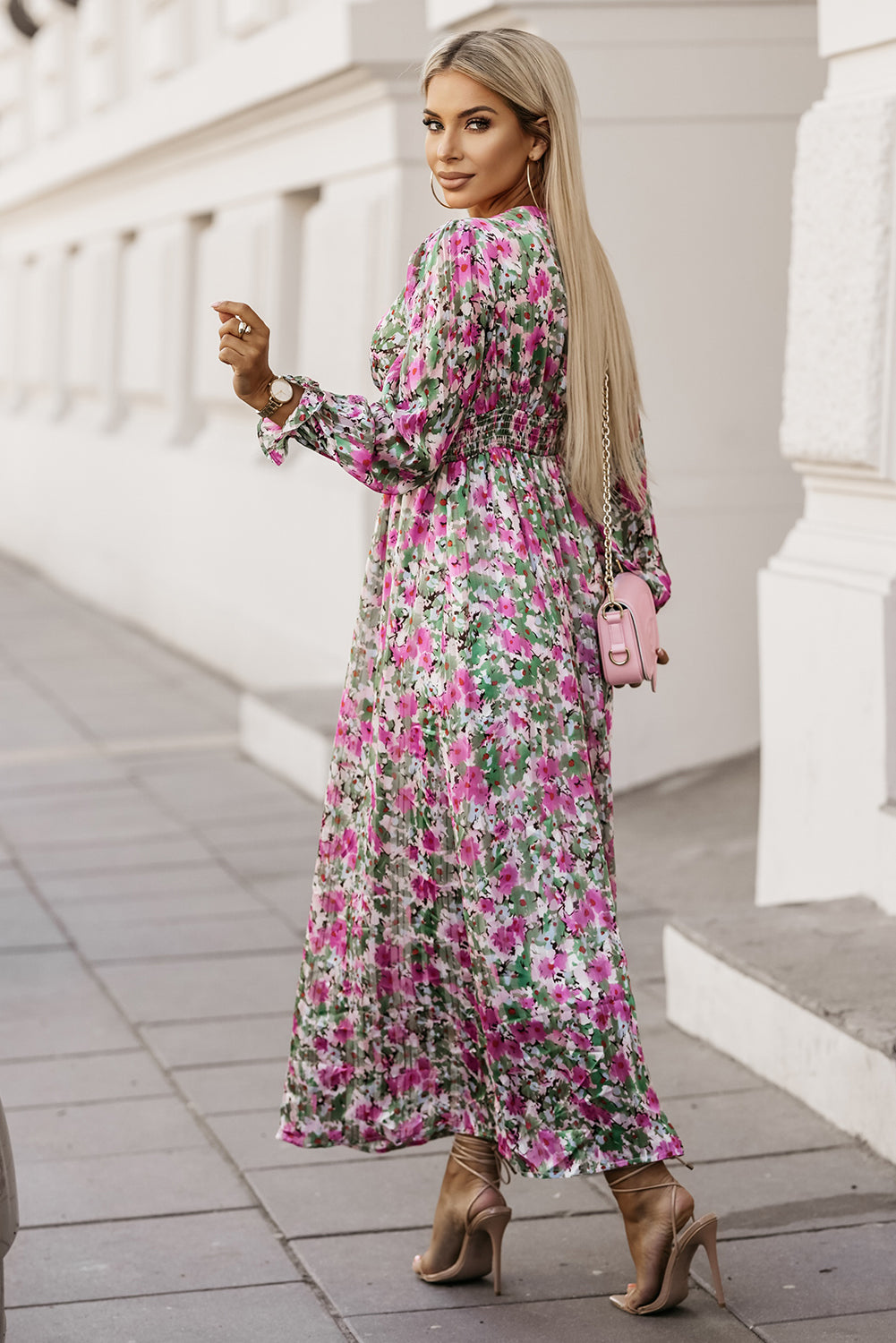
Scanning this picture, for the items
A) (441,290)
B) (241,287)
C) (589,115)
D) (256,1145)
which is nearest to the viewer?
(441,290)

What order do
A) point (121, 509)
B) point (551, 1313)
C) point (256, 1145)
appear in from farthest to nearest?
point (121, 509) < point (256, 1145) < point (551, 1313)

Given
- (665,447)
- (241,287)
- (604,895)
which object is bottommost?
(604,895)

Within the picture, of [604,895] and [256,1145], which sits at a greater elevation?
[604,895]

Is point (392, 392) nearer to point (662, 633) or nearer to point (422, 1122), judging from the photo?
point (422, 1122)

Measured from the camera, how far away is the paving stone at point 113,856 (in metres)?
6.84

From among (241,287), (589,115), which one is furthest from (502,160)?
(241,287)

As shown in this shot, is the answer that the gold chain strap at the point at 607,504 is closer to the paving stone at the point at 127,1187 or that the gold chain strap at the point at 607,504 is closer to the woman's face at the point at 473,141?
the woman's face at the point at 473,141

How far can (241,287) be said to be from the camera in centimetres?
1106

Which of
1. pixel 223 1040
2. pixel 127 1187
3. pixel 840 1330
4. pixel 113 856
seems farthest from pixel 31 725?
pixel 840 1330

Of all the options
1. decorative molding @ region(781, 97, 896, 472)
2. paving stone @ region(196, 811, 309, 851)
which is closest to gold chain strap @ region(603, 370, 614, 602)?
decorative molding @ region(781, 97, 896, 472)

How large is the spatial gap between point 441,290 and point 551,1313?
1600 millimetres

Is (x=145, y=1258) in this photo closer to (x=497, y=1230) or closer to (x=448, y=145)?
(x=497, y=1230)

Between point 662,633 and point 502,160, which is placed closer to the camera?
point 502,160

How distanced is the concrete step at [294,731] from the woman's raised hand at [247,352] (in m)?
4.61
